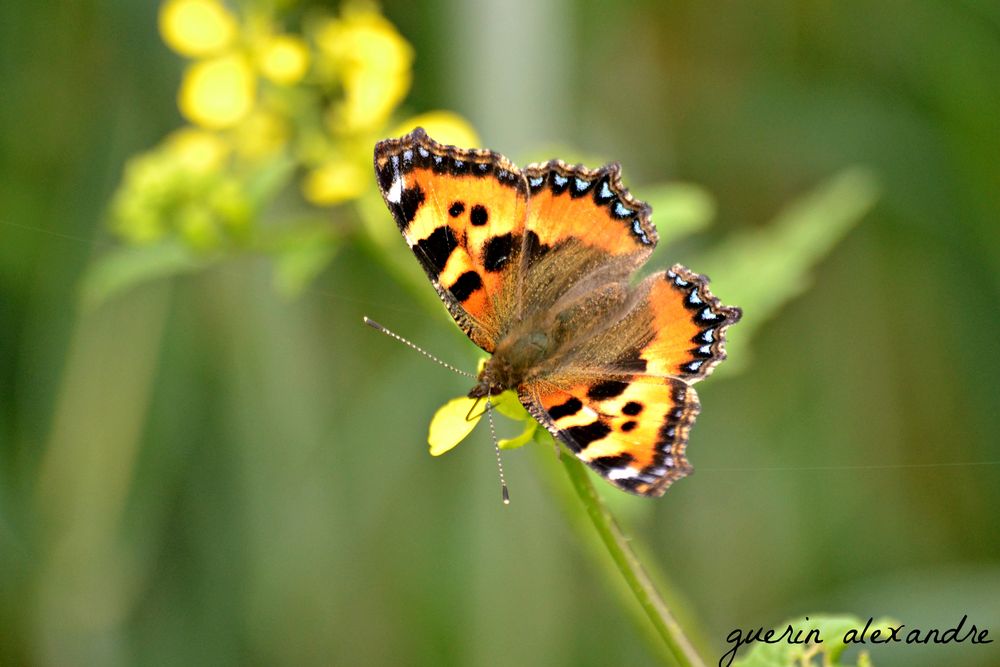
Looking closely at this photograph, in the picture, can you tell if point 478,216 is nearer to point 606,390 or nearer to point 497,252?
point 497,252

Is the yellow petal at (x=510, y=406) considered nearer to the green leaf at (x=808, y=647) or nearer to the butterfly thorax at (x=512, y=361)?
the butterfly thorax at (x=512, y=361)

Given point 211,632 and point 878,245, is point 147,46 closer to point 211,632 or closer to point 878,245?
point 211,632

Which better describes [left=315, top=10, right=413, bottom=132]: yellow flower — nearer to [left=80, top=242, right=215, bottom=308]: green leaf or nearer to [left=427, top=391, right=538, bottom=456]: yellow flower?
[left=80, top=242, right=215, bottom=308]: green leaf

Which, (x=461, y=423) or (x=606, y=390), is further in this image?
(x=606, y=390)

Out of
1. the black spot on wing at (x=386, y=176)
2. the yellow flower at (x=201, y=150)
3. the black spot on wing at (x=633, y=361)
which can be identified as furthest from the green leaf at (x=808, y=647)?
the yellow flower at (x=201, y=150)

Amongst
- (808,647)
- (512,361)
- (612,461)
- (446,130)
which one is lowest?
(808,647)

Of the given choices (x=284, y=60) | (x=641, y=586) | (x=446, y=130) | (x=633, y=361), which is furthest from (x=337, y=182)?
(x=641, y=586)
